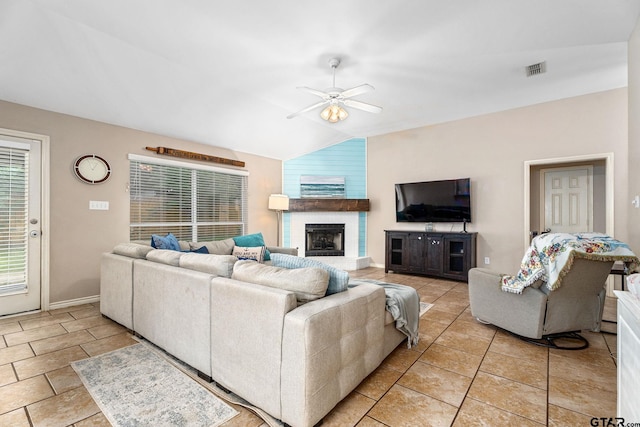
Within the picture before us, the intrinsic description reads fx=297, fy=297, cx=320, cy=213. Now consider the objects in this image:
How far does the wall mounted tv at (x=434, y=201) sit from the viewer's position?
5066mm

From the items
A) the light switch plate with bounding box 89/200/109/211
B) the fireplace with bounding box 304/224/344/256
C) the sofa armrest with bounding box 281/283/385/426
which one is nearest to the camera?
the sofa armrest with bounding box 281/283/385/426

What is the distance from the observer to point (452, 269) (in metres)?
5.04

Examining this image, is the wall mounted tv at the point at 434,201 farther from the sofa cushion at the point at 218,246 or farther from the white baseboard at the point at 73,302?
the white baseboard at the point at 73,302

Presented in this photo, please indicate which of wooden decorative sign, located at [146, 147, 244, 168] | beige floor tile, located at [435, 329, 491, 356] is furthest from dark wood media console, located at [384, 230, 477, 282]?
wooden decorative sign, located at [146, 147, 244, 168]

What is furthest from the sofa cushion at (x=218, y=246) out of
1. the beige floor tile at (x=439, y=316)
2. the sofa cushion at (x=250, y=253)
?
the beige floor tile at (x=439, y=316)

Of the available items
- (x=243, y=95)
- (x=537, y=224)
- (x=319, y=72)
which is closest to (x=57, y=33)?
(x=243, y=95)

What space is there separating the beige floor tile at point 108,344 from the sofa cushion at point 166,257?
29.4 inches

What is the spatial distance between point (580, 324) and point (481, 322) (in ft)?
2.60

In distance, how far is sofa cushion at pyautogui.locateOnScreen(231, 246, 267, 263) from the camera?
4168mm

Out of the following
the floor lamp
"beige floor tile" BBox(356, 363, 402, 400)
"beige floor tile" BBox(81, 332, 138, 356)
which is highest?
the floor lamp

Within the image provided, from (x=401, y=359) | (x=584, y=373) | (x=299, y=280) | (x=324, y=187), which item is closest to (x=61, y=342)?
(x=299, y=280)

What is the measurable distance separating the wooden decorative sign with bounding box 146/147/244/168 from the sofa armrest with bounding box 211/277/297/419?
11.4 ft

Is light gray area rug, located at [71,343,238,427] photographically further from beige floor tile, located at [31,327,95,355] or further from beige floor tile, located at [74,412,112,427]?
beige floor tile, located at [31,327,95,355]

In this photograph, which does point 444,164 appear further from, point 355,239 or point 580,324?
point 580,324
